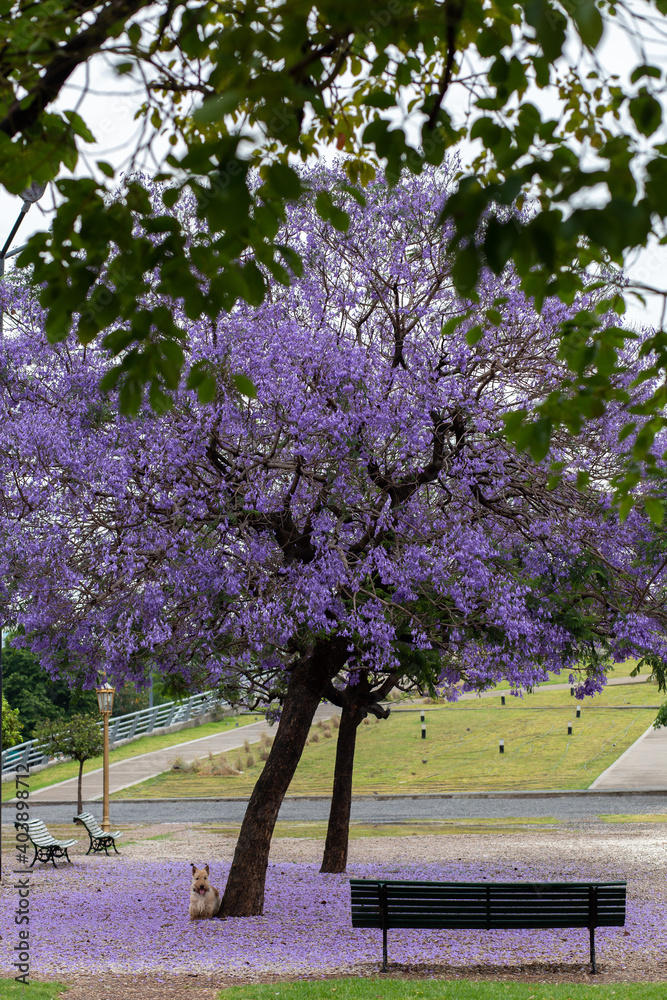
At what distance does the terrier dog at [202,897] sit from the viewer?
1216 centimetres

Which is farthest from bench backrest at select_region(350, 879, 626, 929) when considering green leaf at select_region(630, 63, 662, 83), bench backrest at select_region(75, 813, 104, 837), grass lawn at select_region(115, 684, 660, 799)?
grass lawn at select_region(115, 684, 660, 799)

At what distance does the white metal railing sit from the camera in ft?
137

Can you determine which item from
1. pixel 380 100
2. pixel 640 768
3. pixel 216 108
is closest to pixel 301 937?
pixel 380 100

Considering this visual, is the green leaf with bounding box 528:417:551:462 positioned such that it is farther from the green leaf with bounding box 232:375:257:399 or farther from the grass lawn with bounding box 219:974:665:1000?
the grass lawn with bounding box 219:974:665:1000

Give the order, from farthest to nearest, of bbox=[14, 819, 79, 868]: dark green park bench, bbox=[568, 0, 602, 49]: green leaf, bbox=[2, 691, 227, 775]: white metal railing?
bbox=[2, 691, 227, 775]: white metal railing
bbox=[14, 819, 79, 868]: dark green park bench
bbox=[568, 0, 602, 49]: green leaf

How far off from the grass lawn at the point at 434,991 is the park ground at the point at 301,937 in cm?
5

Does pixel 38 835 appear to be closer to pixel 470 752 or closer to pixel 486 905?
pixel 486 905

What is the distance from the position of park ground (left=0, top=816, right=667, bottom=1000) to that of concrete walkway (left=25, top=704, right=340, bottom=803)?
1697 cm

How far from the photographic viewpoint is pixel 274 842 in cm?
2231

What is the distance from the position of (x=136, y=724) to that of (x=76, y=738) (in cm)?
2192

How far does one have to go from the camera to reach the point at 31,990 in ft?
28.7

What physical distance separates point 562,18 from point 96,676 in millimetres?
11464

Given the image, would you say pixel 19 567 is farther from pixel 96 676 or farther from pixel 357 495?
pixel 357 495

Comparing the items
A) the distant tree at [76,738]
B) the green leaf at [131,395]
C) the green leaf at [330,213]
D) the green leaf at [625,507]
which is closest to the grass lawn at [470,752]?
the distant tree at [76,738]
